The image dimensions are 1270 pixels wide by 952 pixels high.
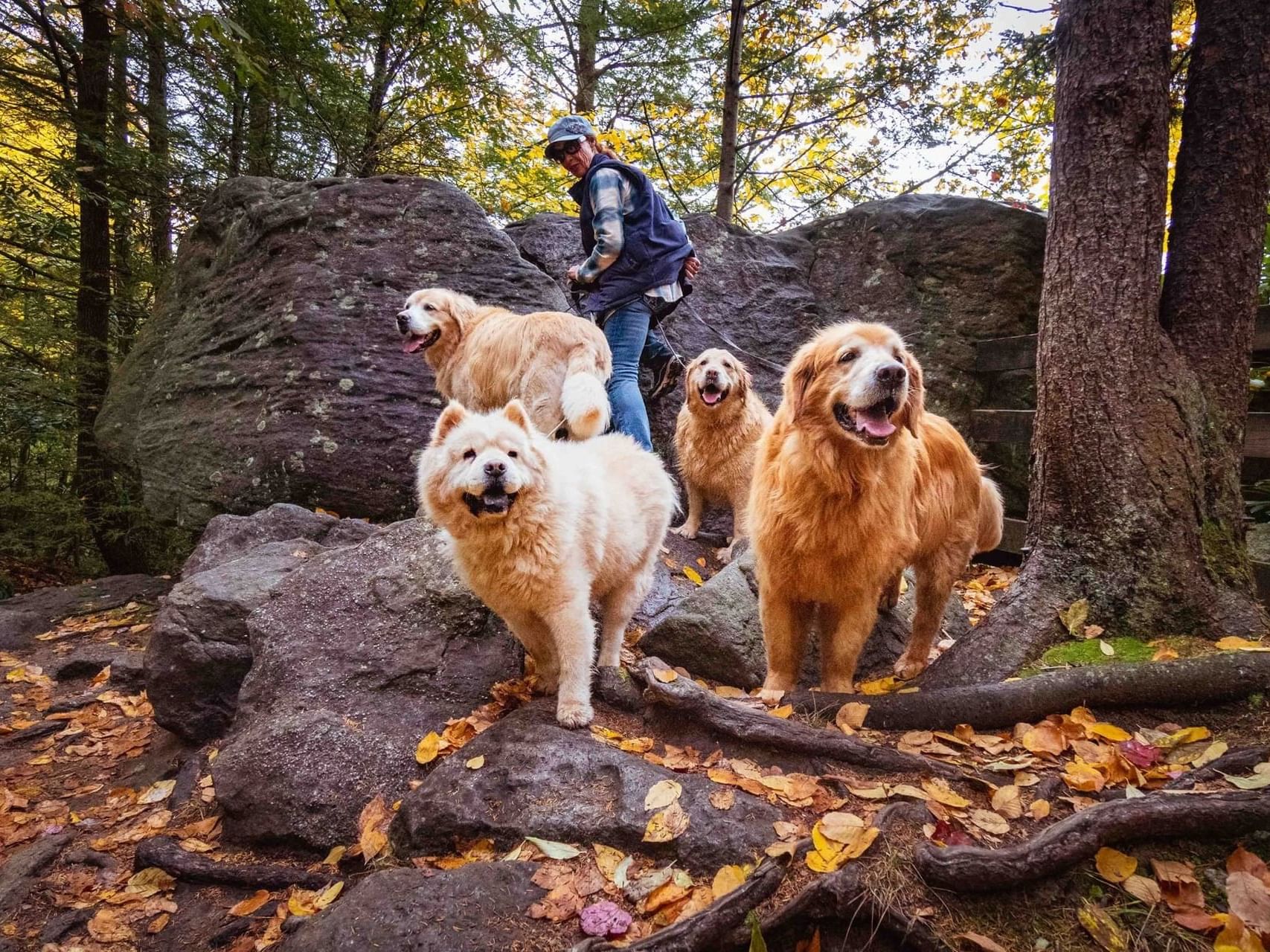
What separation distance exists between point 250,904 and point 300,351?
5462 millimetres

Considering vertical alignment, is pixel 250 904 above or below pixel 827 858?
below

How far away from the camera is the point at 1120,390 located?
3.28 metres

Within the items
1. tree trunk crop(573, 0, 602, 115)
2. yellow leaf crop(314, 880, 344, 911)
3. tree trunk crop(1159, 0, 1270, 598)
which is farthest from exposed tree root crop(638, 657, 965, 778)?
tree trunk crop(573, 0, 602, 115)

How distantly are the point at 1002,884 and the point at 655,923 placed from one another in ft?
3.57

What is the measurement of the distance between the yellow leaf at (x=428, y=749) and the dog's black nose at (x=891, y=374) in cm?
293

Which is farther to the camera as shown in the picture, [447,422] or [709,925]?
[447,422]

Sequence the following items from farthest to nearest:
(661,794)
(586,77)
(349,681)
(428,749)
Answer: (586,77), (349,681), (428,749), (661,794)

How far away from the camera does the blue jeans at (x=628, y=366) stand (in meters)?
5.89

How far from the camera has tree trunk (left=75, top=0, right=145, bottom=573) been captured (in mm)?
8203

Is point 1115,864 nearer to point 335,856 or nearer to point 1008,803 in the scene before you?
point 1008,803

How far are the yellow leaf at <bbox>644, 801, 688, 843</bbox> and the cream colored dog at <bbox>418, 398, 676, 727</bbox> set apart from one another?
0.80 metres

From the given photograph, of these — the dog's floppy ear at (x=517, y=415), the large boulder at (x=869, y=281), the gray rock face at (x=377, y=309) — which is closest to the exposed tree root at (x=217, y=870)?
the dog's floppy ear at (x=517, y=415)

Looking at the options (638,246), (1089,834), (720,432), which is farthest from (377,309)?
(1089,834)

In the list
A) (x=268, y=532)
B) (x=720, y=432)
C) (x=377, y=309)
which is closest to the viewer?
(x=268, y=532)
